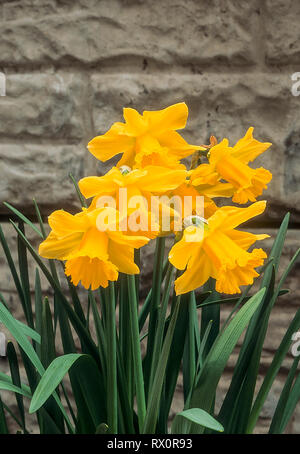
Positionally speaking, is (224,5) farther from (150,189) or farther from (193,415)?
(193,415)

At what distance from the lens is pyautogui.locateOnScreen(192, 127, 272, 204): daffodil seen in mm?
542

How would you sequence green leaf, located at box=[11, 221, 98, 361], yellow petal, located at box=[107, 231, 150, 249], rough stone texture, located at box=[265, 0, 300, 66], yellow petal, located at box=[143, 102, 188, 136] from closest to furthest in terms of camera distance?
1. yellow petal, located at box=[107, 231, 150, 249]
2. yellow petal, located at box=[143, 102, 188, 136]
3. green leaf, located at box=[11, 221, 98, 361]
4. rough stone texture, located at box=[265, 0, 300, 66]

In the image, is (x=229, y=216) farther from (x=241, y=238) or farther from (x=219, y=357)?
(x=219, y=357)

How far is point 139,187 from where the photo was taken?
50cm

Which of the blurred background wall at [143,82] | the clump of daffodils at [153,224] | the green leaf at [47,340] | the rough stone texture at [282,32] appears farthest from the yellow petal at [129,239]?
the rough stone texture at [282,32]

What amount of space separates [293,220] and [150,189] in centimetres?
66

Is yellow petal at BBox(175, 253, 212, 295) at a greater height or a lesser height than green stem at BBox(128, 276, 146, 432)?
greater

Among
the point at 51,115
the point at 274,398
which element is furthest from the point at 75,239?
the point at 274,398

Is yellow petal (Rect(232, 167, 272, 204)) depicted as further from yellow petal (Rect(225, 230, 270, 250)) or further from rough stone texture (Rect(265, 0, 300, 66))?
rough stone texture (Rect(265, 0, 300, 66))

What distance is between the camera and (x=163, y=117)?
558mm

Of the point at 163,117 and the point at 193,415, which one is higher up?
the point at 163,117

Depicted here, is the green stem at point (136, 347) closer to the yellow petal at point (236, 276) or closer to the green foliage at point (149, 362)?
the green foliage at point (149, 362)

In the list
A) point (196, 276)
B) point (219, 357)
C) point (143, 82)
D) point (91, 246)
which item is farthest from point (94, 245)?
point (143, 82)

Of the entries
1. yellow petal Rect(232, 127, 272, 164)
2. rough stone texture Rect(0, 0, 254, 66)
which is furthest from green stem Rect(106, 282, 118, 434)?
rough stone texture Rect(0, 0, 254, 66)
